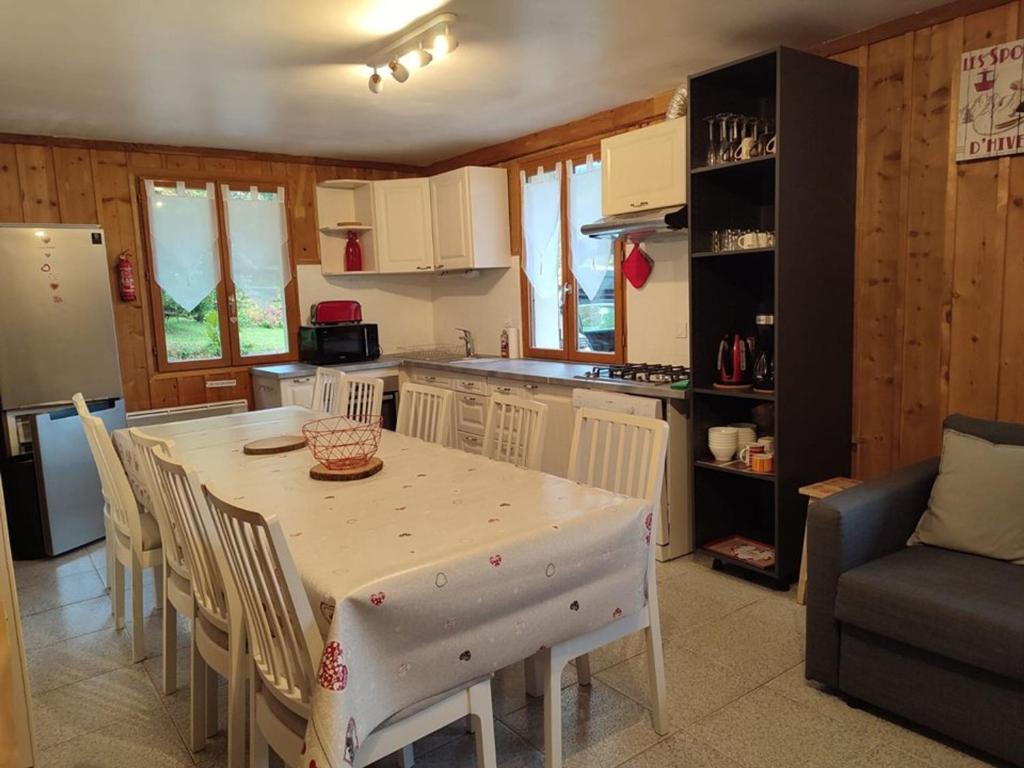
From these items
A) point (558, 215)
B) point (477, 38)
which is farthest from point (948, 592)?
point (558, 215)

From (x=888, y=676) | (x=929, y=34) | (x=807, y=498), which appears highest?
(x=929, y=34)

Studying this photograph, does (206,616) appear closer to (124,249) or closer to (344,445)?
(344,445)

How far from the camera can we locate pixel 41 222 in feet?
13.7

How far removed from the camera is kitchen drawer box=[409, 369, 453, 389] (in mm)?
4774

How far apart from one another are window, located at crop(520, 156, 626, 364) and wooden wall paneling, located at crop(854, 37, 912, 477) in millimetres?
1447

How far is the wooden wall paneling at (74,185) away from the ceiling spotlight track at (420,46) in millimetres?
2345

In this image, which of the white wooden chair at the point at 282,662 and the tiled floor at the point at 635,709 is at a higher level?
the white wooden chair at the point at 282,662

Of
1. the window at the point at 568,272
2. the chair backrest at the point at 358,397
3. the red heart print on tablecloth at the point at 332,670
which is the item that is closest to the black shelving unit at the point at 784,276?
the window at the point at 568,272

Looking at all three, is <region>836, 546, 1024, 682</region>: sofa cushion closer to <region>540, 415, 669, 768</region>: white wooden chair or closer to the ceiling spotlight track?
<region>540, 415, 669, 768</region>: white wooden chair

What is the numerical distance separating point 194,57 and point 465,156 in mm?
2505

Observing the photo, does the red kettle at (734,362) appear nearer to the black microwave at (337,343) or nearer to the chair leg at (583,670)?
the chair leg at (583,670)

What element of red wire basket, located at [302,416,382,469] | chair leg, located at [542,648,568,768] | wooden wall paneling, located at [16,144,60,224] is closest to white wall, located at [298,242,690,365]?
wooden wall paneling, located at [16,144,60,224]

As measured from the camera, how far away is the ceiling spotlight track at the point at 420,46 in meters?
2.71

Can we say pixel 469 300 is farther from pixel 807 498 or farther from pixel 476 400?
pixel 807 498
